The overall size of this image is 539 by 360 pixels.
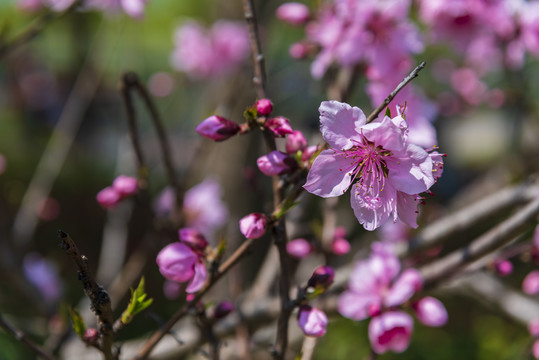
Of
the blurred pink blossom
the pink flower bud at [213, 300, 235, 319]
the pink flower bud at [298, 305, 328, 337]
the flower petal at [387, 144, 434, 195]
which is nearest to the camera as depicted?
the flower petal at [387, 144, 434, 195]

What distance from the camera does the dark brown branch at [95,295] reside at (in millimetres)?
613

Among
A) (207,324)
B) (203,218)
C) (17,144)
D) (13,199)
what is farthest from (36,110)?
(207,324)

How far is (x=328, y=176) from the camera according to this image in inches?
30.9

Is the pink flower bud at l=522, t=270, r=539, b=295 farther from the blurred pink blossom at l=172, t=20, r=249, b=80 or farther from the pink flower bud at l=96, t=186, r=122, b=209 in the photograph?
the blurred pink blossom at l=172, t=20, r=249, b=80

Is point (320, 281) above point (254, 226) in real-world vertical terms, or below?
below

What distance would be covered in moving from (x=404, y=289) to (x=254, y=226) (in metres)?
0.60

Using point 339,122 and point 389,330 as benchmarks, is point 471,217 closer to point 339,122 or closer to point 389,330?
point 389,330

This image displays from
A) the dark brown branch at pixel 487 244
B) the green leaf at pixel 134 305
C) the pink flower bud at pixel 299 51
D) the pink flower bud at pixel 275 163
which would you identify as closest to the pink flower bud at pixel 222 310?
the green leaf at pixel 134 305

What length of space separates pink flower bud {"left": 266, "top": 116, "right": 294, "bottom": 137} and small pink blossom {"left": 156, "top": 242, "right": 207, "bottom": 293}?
0.28m

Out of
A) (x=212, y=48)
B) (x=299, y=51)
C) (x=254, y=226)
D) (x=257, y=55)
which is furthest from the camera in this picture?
(x=212, y=48)

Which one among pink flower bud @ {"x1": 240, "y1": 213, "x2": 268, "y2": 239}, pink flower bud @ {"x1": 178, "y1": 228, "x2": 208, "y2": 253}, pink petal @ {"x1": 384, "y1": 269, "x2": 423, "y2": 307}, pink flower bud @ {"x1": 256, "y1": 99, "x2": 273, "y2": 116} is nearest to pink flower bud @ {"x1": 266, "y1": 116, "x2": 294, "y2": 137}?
pink flower bud @ {"x1": 256, "y1": 99, "x2": 273, "y2": 116}

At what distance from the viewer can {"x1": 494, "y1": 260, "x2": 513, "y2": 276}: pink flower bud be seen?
3.98ft

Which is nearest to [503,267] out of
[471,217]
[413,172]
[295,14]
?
[471,217]

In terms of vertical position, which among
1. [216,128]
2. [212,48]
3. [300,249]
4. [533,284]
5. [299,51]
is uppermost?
[216,128]
